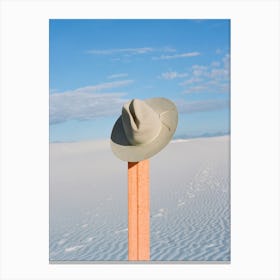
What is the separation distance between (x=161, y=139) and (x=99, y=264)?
5.25 ft

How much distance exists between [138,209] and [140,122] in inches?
33.3

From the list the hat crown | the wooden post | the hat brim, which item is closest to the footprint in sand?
the wooden post

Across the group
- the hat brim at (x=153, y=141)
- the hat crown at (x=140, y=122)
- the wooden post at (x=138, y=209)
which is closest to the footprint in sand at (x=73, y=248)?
the wooden post at (x=138, y=209)

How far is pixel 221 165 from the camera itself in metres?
5.31

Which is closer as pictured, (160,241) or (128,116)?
(128,116)

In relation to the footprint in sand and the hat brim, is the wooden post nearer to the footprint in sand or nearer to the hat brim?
the hat brim

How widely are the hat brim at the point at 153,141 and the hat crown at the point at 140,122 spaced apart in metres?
0.06

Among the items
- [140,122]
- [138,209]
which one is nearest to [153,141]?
[140,122]

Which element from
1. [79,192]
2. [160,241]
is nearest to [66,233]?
[79,192]

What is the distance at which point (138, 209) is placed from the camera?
3895mm

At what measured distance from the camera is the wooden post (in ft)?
12.7

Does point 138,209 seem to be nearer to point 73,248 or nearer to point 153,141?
point 153,141

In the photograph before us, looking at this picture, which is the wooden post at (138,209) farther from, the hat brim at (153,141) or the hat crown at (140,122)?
the hat crown at (140,122)
